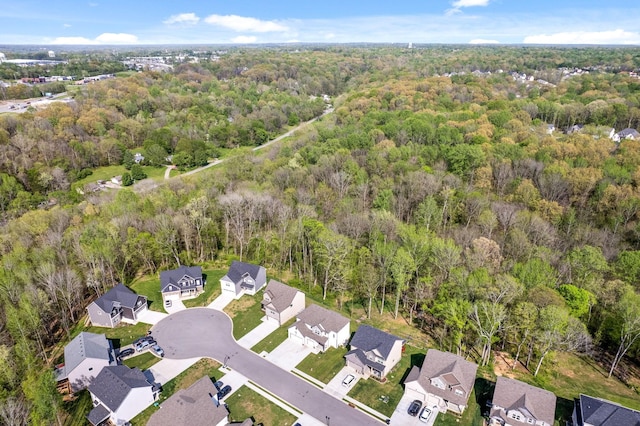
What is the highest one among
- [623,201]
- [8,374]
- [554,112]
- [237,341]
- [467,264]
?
[554,112]

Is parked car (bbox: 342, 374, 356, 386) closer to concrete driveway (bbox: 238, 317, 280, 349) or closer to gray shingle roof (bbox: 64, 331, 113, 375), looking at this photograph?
concrete driveway (bbox: 238, 317, 280, 349)

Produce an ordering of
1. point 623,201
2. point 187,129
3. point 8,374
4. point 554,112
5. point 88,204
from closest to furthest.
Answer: point 8,374 → point 623,201 → point 88,204 → point 554,112 → point 187,129

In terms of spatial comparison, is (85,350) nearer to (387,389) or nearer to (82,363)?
(82,363)

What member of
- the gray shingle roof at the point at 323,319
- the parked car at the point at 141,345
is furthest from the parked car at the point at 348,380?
the parked car at the point at 141,345

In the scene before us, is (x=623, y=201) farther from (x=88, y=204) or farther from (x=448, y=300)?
(x=88, y=204)

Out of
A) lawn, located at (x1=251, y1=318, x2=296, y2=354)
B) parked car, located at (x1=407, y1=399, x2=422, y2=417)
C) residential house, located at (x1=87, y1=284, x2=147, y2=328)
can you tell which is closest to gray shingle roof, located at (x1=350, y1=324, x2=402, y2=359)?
parked car, located at (x1=407, y1=399, x2=422, y2=417)

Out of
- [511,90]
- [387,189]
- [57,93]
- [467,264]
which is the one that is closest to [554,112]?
[511,90]

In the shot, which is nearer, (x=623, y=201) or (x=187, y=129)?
(x=623, y=201)

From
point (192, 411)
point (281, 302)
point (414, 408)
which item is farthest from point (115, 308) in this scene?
point (414, 408)
